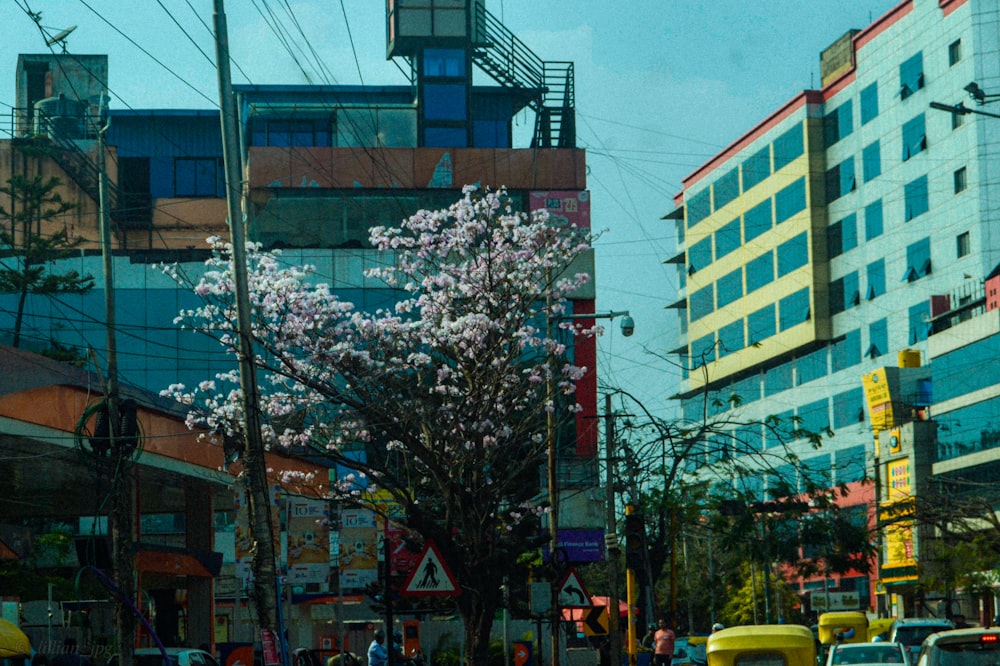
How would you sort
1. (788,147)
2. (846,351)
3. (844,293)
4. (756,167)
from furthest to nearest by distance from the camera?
(756,167)
(788,147)
(844,293)
(846,351)

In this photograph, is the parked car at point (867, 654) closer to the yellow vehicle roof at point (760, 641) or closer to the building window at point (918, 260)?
the yellow vehicle roof at point (760, 641)

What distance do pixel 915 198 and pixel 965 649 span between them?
210 ft

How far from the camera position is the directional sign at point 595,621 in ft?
86.1

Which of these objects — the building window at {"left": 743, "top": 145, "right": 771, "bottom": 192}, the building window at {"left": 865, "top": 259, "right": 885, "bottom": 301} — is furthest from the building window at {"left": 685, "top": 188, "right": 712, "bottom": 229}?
the building window at {"left": 865, "top": 259, "right": 885, "bottom": 301}

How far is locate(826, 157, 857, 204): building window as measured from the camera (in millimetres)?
81125

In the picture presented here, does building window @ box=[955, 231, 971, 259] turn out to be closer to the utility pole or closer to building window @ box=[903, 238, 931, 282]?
building window @ box=[903, 238, 931, 282]

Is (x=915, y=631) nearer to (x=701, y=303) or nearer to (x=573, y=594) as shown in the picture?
(x=573, y=594)

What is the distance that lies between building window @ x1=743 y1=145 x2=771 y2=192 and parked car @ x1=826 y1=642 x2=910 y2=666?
218 feet

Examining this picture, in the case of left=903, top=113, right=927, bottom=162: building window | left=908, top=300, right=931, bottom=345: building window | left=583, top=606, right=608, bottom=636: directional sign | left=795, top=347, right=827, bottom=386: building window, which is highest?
left=903, top=113, right=927, bottom=162: building window

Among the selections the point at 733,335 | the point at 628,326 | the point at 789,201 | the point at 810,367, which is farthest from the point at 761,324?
the point at 628,326

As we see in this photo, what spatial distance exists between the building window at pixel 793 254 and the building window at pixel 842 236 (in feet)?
→ 4.30

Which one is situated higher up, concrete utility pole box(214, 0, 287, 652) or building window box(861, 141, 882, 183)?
building window box(861, 141, 882, 183)

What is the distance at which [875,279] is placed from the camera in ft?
258

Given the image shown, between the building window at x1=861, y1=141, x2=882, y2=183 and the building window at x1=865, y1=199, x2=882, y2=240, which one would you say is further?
the building window at x1=865, y1=199, x2=882, y2=240
